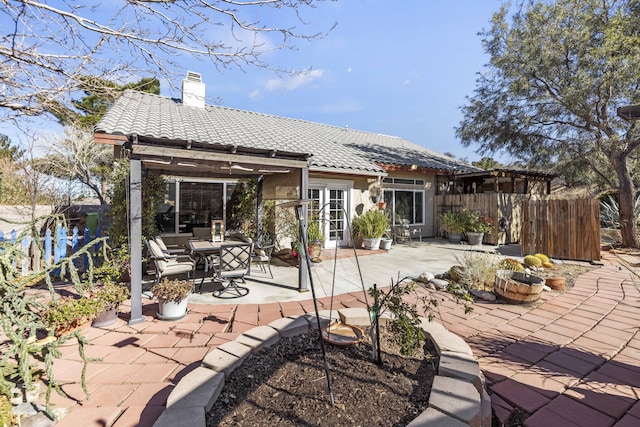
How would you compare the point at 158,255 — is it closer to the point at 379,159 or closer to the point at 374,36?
the point at 374,36

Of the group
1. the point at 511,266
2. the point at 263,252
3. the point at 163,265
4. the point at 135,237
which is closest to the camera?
the point at 135,237

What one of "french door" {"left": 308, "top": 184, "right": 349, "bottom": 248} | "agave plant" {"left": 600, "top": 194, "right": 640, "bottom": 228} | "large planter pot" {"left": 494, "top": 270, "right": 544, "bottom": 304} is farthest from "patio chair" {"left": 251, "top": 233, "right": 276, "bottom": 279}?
"agave plant" {"left": 600, "top": 194, "right": 640, "bottom": 228}

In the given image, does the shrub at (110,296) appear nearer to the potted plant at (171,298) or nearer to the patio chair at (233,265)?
the potted plant at (171,298)

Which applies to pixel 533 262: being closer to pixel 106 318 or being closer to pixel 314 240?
pixel 314 240

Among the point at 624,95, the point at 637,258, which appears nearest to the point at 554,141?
the point at 624,95

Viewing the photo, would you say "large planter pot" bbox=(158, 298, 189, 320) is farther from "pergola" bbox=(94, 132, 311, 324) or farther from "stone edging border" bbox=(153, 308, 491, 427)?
"stone edging border" bbox=(153, 308, 491, 427)

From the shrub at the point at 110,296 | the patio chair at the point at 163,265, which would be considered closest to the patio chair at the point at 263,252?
the patio chair at the point at 163,265

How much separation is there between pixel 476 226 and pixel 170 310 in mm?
9952

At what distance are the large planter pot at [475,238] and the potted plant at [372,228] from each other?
10.6 ft

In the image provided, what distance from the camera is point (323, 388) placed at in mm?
2025

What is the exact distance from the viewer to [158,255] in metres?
4.66

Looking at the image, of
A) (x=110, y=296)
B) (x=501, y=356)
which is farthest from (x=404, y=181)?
(x=110, y=296)

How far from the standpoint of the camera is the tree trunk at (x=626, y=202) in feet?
30.3

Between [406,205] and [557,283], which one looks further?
[406,205]
